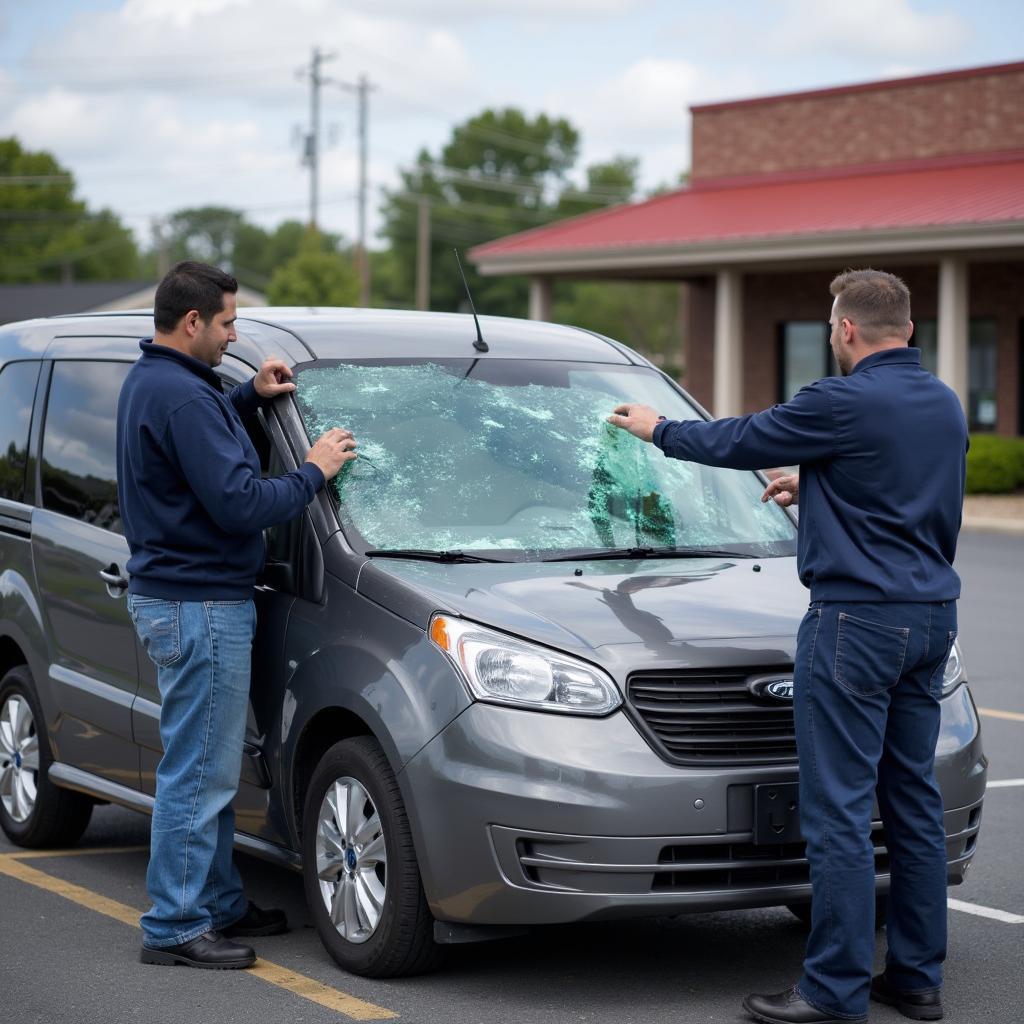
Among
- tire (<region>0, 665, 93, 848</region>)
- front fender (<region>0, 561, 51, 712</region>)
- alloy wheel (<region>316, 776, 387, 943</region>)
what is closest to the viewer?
alloy wheel (<region>316, 776, 387, 943</region>)

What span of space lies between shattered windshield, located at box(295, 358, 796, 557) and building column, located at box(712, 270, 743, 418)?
23148 mm

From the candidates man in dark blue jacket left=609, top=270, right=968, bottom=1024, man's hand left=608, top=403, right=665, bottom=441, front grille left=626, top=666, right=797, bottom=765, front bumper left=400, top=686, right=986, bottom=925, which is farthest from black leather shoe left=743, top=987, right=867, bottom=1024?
man's hand left=608, top=403, right=665, bottom=441

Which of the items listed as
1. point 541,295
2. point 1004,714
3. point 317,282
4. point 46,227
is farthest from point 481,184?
point 1004,714

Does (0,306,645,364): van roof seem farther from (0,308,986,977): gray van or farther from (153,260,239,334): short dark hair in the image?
(153,260,239,334): short dark hair

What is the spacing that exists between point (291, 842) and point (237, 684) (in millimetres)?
514

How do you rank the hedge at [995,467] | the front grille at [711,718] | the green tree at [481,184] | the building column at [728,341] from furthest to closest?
1. the green tree at [481,184]
2. the building column at [728,341]
3. the hedge at [995,467]
4. the front grille at [711,718]

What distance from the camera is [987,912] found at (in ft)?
19.1

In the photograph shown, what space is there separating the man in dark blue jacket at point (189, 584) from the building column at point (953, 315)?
71.6ft

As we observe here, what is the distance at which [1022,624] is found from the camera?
41.9 feet

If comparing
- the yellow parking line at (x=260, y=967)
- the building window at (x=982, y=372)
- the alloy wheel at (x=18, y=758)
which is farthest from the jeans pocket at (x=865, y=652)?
the building window at (x=982, y=372)

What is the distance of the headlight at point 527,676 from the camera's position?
15.0 ft

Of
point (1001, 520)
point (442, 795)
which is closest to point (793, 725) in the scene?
point (442, 795)

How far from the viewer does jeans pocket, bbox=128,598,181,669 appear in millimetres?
5109

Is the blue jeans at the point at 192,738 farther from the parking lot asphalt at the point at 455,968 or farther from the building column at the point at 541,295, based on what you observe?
the building column at the point at 541,295
